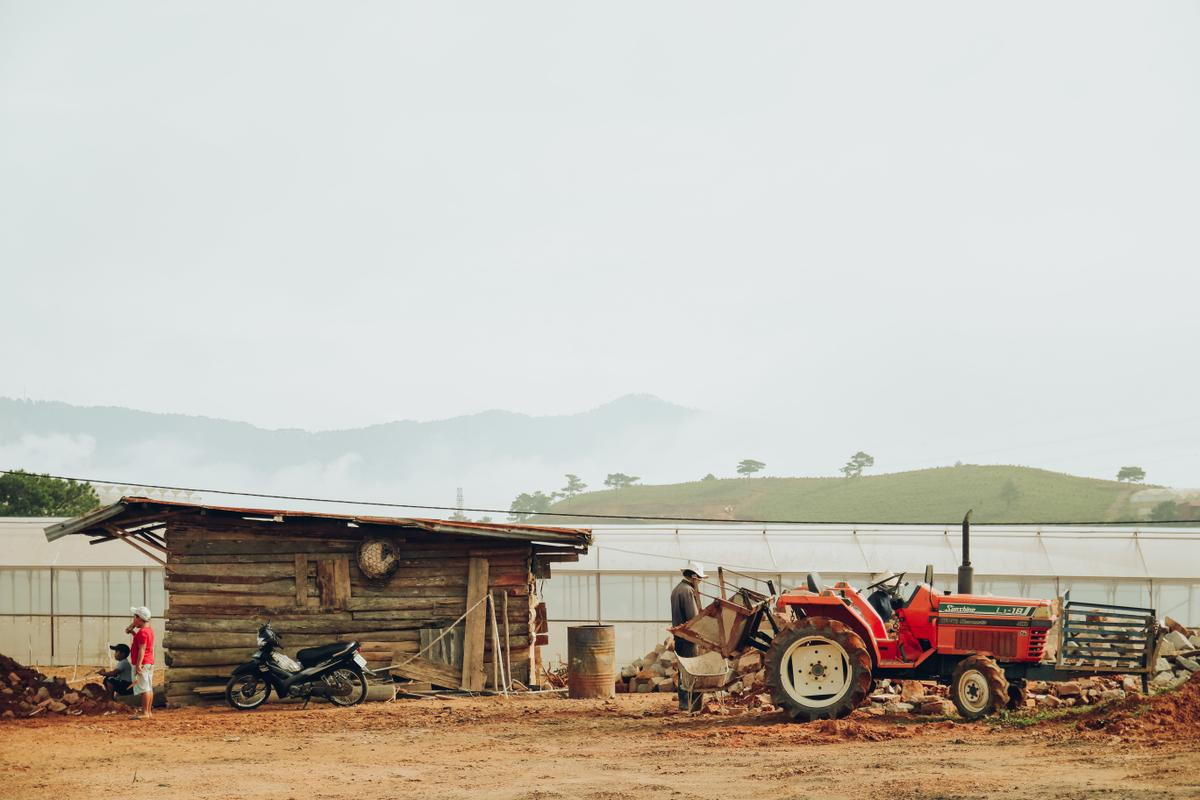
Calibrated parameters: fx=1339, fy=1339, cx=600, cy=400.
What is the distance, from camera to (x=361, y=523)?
19.8 m

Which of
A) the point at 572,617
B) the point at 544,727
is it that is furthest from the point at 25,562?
the point at 544,727

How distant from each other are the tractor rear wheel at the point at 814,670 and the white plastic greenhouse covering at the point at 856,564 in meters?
10.6

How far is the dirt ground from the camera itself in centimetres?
1122

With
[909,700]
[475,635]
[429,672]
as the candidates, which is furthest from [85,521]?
[909,700]

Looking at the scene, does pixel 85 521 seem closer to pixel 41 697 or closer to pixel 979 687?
pixel 41 697

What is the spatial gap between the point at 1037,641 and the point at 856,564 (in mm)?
13449

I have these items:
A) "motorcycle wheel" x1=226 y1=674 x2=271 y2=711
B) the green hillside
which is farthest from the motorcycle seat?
the green hillside

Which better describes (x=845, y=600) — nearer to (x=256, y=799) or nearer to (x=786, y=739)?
(x=786, y=739)

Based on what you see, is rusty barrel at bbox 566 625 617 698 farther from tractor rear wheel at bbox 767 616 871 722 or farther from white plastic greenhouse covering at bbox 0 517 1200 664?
white plastic greenhouse covering at bbox 0 517 1200 664

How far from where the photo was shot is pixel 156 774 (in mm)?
12992

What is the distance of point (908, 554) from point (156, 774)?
20.4 m

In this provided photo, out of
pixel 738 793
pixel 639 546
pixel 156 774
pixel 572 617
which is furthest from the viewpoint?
pixel 639 546

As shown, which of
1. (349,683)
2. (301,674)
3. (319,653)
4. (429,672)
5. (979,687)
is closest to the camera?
(979,687)

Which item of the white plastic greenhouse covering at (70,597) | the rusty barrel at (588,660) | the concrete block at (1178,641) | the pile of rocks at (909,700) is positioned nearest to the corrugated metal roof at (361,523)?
the rusty barrel at (588,660)
